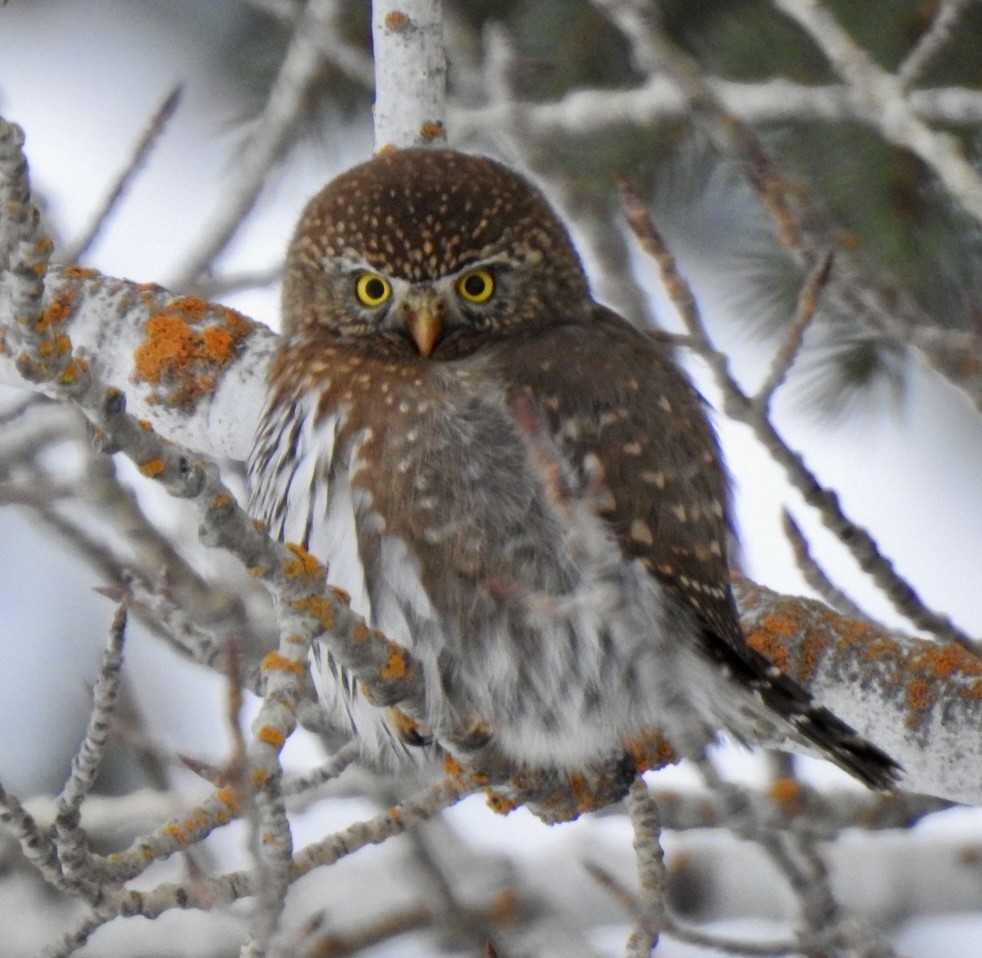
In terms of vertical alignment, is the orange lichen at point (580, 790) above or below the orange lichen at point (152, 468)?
below

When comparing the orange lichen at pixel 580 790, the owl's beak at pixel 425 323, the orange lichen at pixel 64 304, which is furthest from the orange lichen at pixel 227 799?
the orange lichen at pixel 64 304

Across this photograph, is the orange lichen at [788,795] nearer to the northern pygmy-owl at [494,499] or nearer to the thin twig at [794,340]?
the northern pygmy-owl at [494,499]

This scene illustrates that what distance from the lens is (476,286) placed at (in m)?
3.16

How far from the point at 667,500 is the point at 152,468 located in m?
1.10

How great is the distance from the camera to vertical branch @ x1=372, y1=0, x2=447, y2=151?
3521mm

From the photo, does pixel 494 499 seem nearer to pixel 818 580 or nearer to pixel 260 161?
pixel 818 580

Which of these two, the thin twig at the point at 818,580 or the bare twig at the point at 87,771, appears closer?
the bare twig at the point at 87,771

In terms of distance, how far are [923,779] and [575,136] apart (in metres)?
2.16

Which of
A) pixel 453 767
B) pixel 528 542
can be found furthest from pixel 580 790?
pixel 528 542

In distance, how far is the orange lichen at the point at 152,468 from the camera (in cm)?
193

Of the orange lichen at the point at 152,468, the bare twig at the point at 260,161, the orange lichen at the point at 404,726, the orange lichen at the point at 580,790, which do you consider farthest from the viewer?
the bare twig at the point at 260,161

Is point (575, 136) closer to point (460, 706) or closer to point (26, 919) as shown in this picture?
point (460, 706)

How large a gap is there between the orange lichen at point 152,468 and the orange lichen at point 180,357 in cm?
160

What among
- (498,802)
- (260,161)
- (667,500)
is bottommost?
(498,802)
